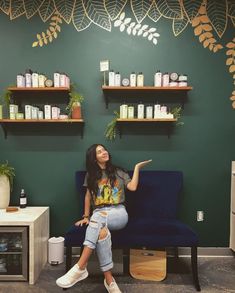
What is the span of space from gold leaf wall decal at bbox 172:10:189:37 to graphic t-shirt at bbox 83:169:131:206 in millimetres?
1670

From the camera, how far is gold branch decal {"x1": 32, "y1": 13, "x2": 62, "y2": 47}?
3123 millimetres

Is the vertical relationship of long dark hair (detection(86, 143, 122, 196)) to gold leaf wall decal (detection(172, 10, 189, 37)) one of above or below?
below

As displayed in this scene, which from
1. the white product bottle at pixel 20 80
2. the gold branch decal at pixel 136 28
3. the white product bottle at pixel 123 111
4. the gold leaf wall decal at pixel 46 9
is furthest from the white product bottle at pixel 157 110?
the gold leaf wall decal at pixel 46 9

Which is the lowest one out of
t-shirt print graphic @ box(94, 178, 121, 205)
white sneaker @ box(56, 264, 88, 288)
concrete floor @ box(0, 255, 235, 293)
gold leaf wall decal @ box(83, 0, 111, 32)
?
concrete floor @ box(0, 255, 235, 293)

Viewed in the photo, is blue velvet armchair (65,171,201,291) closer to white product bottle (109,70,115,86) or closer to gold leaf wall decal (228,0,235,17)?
white product bottle (109,70,115,86)

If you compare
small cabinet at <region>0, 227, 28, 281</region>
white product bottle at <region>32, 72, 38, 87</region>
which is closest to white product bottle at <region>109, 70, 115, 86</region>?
white product bottle at <region>32, 72, 38, 87</region>

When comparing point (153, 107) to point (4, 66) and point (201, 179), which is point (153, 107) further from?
point (4, 66)

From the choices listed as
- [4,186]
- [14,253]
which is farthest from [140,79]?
[14,253]

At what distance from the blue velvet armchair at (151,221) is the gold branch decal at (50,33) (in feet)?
4.78

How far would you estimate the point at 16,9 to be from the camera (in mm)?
3119

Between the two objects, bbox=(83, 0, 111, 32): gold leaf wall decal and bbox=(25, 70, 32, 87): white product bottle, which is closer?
bbox=(25, 70, 32, 87): white product bottle

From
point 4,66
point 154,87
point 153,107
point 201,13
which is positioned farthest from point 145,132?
point 4,66

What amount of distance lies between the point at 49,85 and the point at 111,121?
739 mm

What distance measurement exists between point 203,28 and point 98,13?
1127 mm
